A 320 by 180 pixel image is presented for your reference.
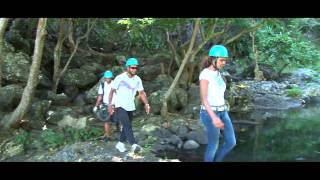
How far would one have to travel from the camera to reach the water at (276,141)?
32.6 feet

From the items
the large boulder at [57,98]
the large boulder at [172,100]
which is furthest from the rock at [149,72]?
the large boulder at [57,98]

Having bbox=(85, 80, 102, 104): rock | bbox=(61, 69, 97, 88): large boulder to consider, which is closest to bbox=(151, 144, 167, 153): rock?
bbox=(85, 80, 102, 104): rock

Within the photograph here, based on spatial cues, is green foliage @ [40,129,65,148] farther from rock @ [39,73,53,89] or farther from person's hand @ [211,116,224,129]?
rock @ [39,73,53,89]

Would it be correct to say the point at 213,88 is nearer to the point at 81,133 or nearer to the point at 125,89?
the point at 125,89

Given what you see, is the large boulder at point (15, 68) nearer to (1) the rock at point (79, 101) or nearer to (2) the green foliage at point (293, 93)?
(1) the rock at point (79, 101)

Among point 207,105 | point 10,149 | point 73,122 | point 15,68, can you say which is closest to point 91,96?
point 15,68

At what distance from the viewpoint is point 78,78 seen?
16.6 m

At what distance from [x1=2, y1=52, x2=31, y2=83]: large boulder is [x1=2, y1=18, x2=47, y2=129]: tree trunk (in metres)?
3.75

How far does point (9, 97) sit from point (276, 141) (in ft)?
25.4

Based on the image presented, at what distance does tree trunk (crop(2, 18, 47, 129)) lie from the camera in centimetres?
970

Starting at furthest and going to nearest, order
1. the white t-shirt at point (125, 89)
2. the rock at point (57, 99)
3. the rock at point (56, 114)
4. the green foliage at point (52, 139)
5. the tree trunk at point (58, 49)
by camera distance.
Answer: the tree trunk at point (58, 49) < the rock at point (57, 99) < the rock at point (56, 114) < the green foliage at point (52, 139) < the white t-shirt at point (125, 89)

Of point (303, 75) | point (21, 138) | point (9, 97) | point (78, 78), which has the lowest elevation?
point (21, 138)

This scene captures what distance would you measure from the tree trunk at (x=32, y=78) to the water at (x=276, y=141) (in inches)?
139

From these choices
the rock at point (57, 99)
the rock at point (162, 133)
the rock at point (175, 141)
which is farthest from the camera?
the rock at point (57, 99)
